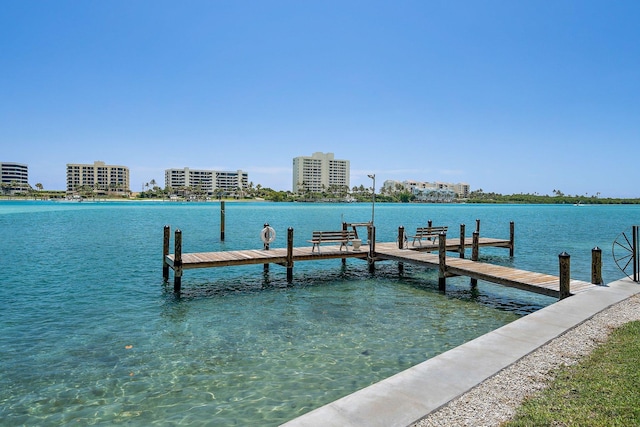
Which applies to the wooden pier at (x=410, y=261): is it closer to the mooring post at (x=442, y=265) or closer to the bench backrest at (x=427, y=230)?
the mooring post at (x=442, y=265)

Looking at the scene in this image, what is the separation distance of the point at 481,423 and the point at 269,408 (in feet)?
13.2

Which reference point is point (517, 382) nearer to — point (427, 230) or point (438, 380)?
point (438, 380)

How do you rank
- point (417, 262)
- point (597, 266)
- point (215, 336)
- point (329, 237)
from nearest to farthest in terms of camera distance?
1. point (215, 336)
2. point (597, 266)
3. point (417, 262)
4. point (329, 237)

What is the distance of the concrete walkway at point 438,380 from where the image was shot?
532 cm

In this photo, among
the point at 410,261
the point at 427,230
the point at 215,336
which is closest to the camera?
the point at 215,336

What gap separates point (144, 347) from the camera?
11.0 metres

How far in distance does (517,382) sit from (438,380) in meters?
1.21

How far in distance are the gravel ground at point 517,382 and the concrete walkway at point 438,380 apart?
0.39ft

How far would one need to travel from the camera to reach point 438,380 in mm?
6383

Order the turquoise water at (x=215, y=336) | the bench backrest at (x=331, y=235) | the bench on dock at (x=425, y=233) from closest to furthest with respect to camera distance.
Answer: the turquoise water at (x=215, y=336)
the bench backrest at (x=331, y=235)
the bench on dock at (x=425, y=233)

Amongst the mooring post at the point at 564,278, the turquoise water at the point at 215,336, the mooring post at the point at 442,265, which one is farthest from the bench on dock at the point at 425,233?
the mooring post at the point at 564,278

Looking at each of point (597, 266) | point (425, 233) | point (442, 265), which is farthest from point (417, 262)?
point (597, 266)

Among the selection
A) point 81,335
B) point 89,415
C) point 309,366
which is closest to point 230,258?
point 81,335

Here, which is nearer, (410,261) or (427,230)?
(410,261)
